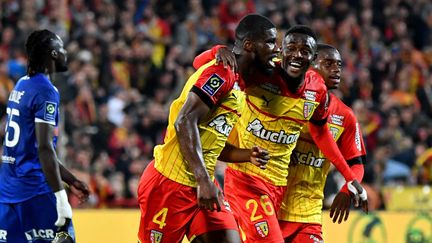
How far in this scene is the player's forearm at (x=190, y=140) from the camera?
6715 millimetres

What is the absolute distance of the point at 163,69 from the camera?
16812 mm

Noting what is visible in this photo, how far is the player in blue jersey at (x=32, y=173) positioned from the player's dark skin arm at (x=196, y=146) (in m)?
1.26

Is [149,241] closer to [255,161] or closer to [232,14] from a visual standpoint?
[255,161]

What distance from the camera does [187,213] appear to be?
23.8 ft

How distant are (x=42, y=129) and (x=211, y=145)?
1.33m

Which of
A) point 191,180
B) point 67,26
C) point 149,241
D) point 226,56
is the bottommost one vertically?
point 149,241

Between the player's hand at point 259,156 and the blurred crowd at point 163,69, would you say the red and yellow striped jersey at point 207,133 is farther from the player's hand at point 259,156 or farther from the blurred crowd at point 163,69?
the blurred crowd at point 163,69

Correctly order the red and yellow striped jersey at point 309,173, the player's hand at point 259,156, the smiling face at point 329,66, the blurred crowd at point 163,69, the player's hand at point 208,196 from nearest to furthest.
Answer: the player's hand at point 208,196 → the player's hand at point 259,156 → the red and yellow striped jersey at point 309,173 → the smiling face at point 329,66 → the blurred crowd at point 163,69

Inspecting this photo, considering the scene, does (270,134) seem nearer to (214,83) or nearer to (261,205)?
(261,205)

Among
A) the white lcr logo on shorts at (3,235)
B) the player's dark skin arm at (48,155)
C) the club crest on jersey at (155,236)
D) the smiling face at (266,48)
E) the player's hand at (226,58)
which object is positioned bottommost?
the white lcr logo on shorts at (3,235)

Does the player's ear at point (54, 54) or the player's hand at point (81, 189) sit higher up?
the player's ear at point (54, 54)

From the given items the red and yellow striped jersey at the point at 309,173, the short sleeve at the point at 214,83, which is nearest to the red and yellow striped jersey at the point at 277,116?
the red and yellow striped jersey at the point at 309,173

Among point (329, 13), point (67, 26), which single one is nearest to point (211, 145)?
point (67, 26)

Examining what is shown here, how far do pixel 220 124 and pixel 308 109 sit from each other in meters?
1.35
